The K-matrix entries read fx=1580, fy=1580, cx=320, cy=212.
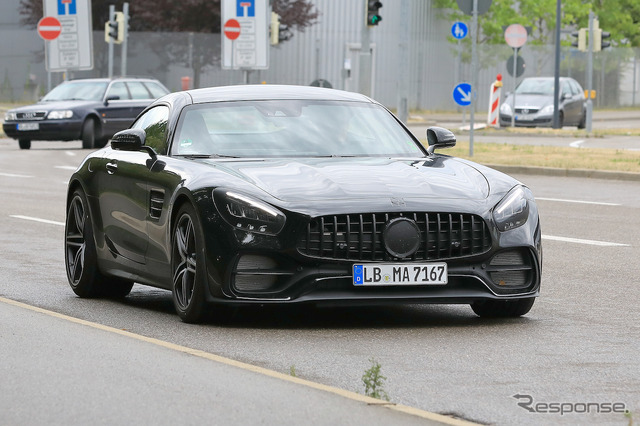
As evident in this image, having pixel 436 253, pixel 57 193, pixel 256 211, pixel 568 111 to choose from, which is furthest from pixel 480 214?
pixel 568 111

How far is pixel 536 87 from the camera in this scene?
46.0 m

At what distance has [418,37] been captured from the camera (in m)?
65.9

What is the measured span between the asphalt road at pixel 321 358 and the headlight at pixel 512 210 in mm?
567

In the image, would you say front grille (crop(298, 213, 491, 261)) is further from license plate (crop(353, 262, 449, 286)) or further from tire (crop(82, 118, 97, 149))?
tire (crop(82, 118, 97, 149))

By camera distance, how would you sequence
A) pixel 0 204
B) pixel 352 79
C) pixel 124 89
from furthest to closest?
pixel 352 79 < pixel 124 89 < pixel 0 204

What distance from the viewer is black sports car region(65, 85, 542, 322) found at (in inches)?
324

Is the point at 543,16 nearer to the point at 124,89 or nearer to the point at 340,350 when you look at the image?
the point at 124,89

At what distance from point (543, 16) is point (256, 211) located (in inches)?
2370

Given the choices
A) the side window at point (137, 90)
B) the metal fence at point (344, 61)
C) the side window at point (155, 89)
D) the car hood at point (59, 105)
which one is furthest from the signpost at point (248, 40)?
the metal fence at point (344, 61)

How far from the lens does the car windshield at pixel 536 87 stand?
45469 millimetres

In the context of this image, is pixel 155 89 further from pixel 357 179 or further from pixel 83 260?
pixel 357 179

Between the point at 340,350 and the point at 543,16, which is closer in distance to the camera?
the point at 340,350

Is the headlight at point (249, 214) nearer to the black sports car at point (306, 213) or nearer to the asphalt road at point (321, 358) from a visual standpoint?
the black sports car at point (306, 213)

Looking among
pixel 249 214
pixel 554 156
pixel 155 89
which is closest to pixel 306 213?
pixel 249 214
